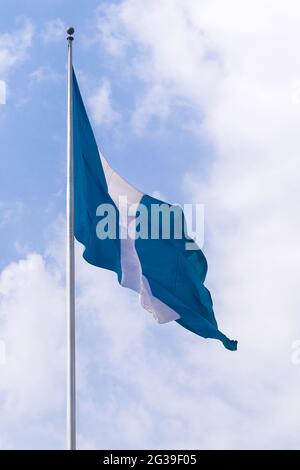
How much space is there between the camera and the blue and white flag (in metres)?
24.8

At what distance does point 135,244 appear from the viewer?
84.0 feet

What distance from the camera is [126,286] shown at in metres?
25.0

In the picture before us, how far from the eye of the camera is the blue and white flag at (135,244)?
24844mm

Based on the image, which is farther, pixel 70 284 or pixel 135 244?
pixel 135 244

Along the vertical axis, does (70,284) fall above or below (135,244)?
below

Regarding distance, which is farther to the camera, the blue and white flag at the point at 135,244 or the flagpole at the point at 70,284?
the blue and white flag at the point at 135,244

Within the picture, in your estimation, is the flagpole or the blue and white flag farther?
the blue and white flag
